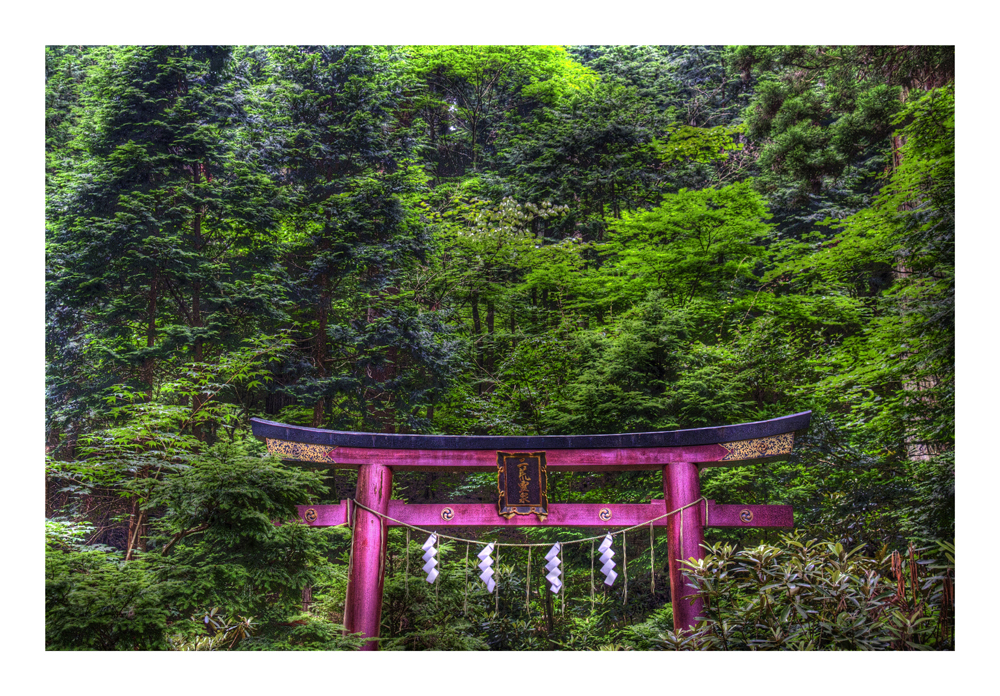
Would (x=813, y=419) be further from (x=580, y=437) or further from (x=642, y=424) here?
(x=580, y=437)

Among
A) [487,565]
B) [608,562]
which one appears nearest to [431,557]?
[487,565]

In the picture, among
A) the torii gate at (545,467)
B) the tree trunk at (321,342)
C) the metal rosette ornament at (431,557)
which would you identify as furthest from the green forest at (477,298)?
the metal rosette ornament at (431,557)

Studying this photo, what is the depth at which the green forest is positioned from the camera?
13.2 feet

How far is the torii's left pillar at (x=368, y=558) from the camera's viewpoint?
3852 millimetres

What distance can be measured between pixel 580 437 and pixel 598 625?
1.44 meters

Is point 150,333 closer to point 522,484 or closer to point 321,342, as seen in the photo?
point 321,342

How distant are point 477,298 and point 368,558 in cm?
198

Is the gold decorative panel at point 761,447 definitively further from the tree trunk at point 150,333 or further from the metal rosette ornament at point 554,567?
the tree trunk at point 150,333

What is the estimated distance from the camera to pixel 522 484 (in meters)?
3.94

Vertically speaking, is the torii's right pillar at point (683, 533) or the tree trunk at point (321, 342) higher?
the tree trunk at point (321, 342)

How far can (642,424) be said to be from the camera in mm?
4652

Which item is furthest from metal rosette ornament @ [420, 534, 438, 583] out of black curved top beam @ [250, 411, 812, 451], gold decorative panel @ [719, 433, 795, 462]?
gold decorative panel @ [719, 433, 795, 462]

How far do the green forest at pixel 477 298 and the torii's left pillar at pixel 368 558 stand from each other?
0.11 metres

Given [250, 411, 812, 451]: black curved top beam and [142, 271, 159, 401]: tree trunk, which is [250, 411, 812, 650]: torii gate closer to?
[250, 411, 812, 451]: black curved top beam
